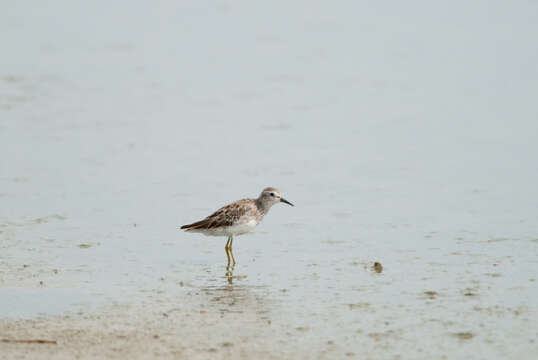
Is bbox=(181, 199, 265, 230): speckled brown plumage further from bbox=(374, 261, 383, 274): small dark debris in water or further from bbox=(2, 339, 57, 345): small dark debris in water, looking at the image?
bbox=(2, 339, 57, 345): small dark debris in water

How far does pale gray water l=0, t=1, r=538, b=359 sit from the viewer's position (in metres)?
10.7

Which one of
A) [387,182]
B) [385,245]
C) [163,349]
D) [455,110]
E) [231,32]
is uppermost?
[231,32]

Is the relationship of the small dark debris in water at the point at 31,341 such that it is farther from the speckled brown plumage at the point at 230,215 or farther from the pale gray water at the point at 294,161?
the speckled brown plumage at the point at 230,215

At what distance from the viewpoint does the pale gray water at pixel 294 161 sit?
35.0 ft

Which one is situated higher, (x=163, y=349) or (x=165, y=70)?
(x=165, y=70)

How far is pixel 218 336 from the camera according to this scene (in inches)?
363

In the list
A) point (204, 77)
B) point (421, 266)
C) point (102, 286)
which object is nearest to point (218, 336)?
point (102, 286)

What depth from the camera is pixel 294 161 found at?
1742cm

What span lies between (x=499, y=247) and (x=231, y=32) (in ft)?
51.6

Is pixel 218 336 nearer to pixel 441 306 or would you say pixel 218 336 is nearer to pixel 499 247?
pixel 441 306

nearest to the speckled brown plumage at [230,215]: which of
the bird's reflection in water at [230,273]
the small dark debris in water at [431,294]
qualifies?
the bird's reflection in water at [230,273]

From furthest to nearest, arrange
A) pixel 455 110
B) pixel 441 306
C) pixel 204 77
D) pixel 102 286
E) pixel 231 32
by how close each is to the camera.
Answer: pixel 231 32, pixel 204 77, pixel 455 110, pixel 102 286, pixel 441 306

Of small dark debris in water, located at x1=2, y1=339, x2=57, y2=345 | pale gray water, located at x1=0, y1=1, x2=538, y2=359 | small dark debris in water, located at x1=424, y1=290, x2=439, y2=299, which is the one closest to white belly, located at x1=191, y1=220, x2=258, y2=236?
pale gray water, located at x1=0, y1=1, x2=538, y2=359

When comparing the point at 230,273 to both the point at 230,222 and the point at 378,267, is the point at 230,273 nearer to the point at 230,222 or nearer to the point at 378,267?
the point at 230,222
